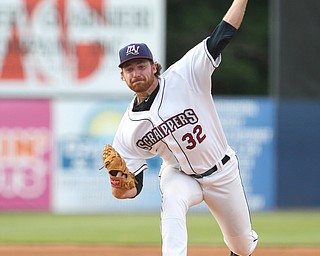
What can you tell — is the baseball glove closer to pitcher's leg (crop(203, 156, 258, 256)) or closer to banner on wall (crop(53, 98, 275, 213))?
pitcher's leg (crop(203, 156, 258, 256))

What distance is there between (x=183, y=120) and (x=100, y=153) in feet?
26.4

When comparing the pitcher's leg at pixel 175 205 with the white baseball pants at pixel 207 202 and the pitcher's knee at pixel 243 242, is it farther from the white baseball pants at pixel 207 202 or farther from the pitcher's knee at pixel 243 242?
the pitcher's knee at pixel 243 242

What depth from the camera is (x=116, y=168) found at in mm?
5383

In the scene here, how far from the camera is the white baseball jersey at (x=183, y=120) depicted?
5.46 metres

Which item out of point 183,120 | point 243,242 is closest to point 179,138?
point 183,120

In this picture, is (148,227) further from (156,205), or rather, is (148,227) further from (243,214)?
(243,214)

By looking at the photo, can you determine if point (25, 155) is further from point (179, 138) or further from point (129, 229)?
point (179, 138)

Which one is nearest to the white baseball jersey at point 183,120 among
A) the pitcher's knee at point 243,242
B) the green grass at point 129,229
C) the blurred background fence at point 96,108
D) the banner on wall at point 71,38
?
the pitcher's knee at point 243,242

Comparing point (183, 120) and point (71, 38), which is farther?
point (71, 38)

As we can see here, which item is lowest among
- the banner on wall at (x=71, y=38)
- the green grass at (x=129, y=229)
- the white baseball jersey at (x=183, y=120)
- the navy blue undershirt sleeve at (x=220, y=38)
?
the green grass at (x=129, y=229)

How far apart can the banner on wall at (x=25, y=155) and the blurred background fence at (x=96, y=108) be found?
2 centimetres

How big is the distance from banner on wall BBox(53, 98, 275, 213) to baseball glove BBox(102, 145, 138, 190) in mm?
7794

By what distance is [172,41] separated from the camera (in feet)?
70.8

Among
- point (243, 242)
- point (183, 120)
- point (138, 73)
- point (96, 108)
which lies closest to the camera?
point (138, 73)
